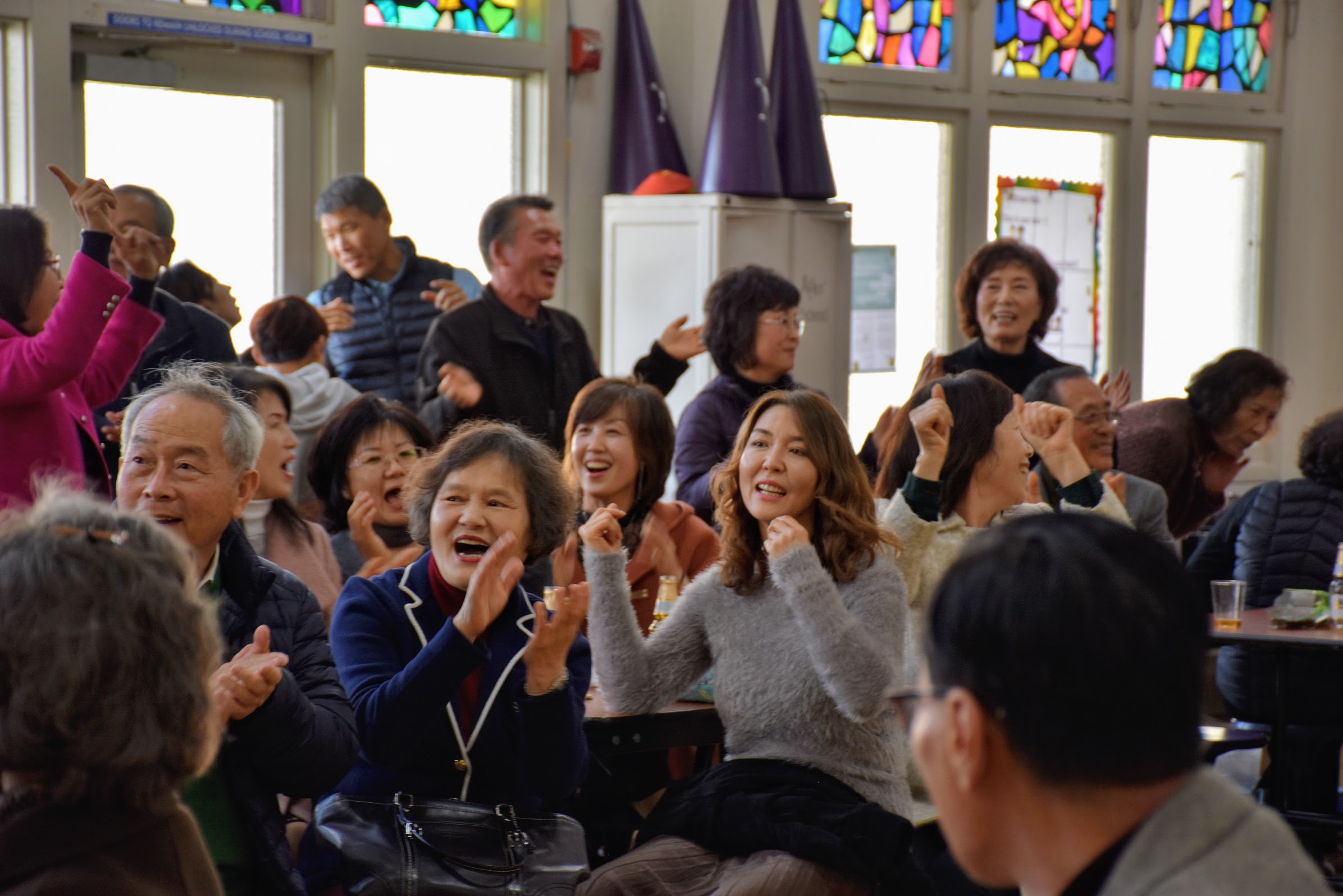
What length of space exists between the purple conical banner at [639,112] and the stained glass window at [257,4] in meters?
1.39

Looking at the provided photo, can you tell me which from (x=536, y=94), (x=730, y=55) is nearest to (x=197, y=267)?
(x=536, y=94)

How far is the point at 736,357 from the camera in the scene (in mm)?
4773

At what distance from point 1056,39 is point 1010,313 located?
343cm

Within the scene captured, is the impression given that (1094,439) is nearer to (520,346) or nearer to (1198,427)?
(1198,427)

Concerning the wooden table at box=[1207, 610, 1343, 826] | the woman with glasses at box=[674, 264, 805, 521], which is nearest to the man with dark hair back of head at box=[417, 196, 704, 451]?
the woman with glasses at box=[674, 264, 805, 521]

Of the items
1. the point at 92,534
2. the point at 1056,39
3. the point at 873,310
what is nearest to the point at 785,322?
the point at 873,310

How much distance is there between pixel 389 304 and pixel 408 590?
2.65 metres

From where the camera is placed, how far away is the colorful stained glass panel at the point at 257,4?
536 cm

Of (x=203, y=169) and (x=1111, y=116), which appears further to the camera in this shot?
(x=1111, y=116)

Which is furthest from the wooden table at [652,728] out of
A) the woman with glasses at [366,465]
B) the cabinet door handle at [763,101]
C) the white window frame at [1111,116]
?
the white window frame at [1111,116]

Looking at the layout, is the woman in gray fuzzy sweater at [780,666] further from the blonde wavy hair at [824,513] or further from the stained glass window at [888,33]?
the stained glass window at [888,33]

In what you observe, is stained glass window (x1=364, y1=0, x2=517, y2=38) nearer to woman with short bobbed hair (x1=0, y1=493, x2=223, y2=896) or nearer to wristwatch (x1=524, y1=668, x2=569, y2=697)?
wristwatch (x1=524, y1=668, x2=569, y2=697)

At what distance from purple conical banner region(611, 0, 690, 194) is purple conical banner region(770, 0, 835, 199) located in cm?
44

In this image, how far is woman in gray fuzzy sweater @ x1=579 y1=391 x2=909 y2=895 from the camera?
8.56 feet
